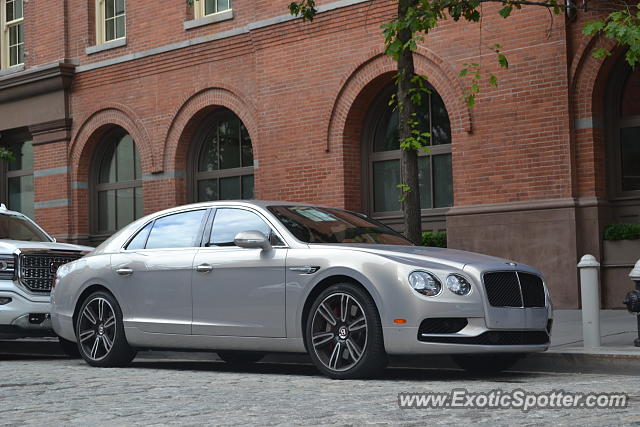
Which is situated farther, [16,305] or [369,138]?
[369,138]

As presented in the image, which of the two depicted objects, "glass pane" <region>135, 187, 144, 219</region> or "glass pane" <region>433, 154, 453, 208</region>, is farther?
"glass pane" <region>135, 187, 144, 219</region>

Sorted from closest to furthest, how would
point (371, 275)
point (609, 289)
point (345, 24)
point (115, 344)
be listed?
point (371, 275), point (115, 344), point (609, 289), point (345, 24)

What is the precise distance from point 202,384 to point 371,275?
1561 mm

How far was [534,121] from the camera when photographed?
15312 millimetres

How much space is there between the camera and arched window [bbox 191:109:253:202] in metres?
20.1

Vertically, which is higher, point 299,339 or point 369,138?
point 369,138

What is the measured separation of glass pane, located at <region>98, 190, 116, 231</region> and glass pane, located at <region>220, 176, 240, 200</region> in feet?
10.4

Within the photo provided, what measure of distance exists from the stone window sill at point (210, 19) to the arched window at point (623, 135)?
7.49m

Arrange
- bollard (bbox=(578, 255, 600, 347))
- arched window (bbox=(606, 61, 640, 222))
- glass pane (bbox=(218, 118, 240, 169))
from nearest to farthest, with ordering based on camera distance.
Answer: bollard (bbox=(578, 255, 600, 347)) → arched window (bbox=(606, 61, 640, 222)) → glass pane (bbox=(218, 118, 240, 169))

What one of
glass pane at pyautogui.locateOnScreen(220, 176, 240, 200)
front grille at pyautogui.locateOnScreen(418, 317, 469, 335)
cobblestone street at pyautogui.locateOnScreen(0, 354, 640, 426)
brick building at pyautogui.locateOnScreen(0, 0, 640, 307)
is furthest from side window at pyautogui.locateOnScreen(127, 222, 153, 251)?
glass pane at pyautogui.locateOnScreen(220, 176, 240, 200)

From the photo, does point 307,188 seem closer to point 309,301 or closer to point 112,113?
point 112,113

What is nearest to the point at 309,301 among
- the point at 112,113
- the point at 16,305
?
the point at 16,305

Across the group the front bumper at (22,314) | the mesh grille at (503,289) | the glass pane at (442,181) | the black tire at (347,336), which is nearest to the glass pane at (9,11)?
the glass pane at (442,181)

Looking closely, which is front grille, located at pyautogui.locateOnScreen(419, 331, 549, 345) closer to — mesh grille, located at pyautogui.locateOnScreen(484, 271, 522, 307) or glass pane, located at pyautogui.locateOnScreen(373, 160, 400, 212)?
mesh grille, located at pyautogui.locateOnScreen(484, 271, 522, 307)
